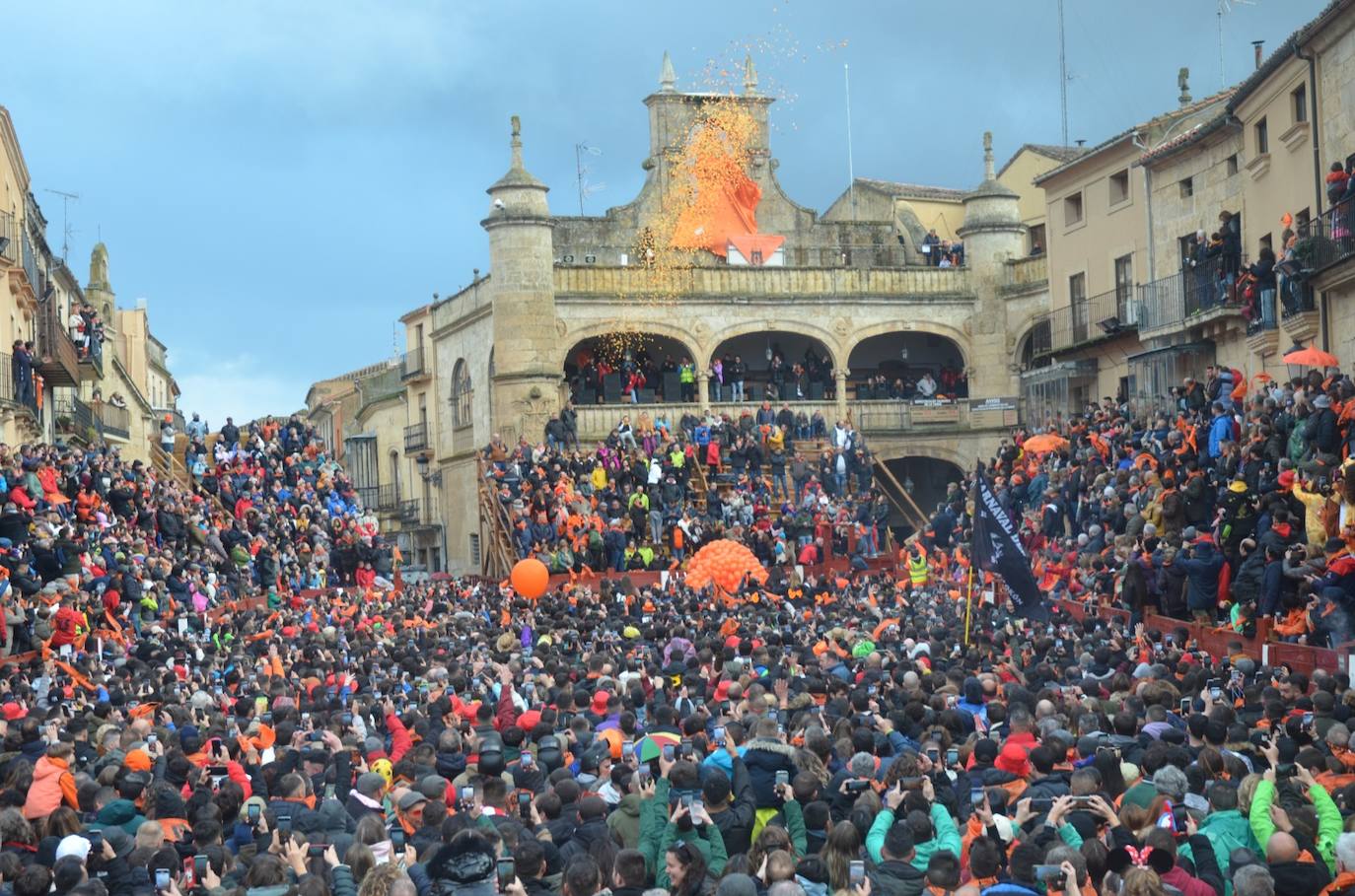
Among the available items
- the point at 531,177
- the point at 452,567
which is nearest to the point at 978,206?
the point at 531,177

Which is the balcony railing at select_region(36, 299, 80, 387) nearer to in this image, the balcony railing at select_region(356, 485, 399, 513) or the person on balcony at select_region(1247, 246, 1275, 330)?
the balcony railing at select_region(356, 485, 399, 513)

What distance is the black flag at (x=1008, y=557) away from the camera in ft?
66.7

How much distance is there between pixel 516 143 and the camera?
4625 cm

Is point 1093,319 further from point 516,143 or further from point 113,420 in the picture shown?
point 113,420

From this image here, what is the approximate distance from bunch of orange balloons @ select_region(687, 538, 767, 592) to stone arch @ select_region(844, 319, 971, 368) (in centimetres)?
1778

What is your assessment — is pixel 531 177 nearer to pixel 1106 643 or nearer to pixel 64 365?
pixel 64 365

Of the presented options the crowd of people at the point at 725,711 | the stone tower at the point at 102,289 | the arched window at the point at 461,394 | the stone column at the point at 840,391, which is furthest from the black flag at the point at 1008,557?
the stone tower at the point at 102,289

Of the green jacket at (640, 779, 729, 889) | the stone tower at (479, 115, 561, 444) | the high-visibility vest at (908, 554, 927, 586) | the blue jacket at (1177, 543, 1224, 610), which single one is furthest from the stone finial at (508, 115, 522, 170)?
the green jacket at (640, 779, 729, 889)

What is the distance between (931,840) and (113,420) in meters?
41.6

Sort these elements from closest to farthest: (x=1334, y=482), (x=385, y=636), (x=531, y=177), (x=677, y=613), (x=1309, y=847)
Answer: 1. (x=1309, y=847)
2. (x=1334, y=482)
3. (x=385, y=636)
4. (x=677, y=613)
5. (x=531, y=177)

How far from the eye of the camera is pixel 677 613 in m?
26.4

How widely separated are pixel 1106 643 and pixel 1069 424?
1797 centimetres

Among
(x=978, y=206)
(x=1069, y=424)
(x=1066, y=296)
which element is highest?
(x=978, y=206)

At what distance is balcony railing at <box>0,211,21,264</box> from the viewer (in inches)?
1278
